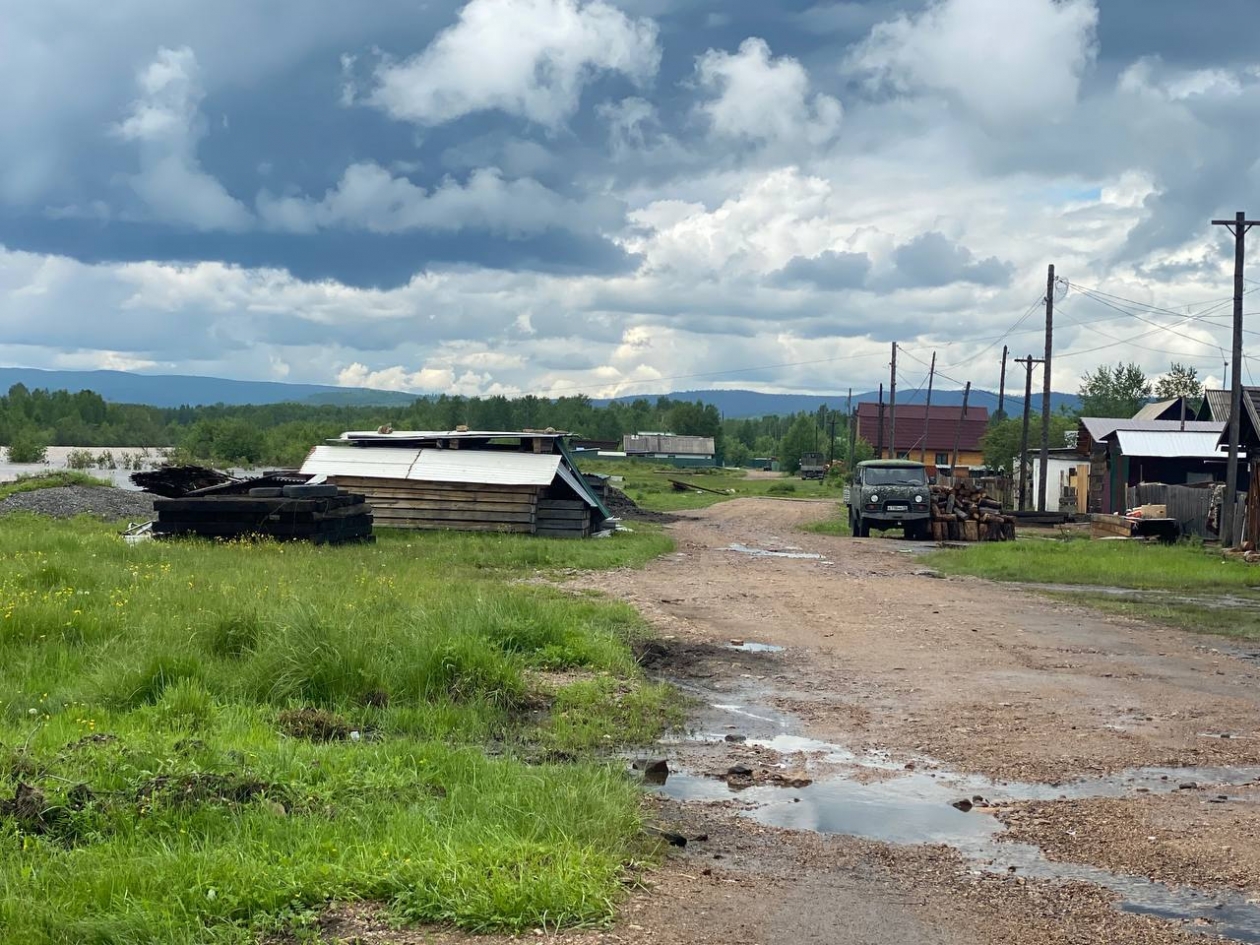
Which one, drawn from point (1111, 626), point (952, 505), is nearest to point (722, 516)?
Result: point (952, 505)

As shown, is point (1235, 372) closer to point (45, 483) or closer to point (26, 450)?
point (45, 483)

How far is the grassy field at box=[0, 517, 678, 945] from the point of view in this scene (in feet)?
16.2

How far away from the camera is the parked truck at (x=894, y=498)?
33438 millimetres

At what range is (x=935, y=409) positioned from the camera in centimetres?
11931

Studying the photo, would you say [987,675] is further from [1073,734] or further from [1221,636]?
[1221,636]

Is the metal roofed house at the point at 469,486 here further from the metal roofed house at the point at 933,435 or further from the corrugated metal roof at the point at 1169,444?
the metal roofed house at the point at 933,435

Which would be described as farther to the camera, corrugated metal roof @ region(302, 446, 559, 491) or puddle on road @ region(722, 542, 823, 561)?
corrugated metal roof @ region(302, 446, 559, 491)

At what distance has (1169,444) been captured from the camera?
46.1 metres

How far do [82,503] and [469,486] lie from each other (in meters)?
12.0

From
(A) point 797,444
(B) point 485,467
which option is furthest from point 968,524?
(A) point 797,444

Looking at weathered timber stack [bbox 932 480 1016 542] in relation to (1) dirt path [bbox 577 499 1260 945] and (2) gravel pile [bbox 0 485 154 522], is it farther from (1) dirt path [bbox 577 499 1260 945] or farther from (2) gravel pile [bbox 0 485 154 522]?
(2) gravel pile [bbox 0 485 154 522]

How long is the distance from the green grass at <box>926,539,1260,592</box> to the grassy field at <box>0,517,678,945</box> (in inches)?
443

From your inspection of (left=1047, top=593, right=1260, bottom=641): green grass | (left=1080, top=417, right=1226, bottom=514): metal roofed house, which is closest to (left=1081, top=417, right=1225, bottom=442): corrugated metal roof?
(left=1080, top=417, right=1226, bottom=514): metal roofed house

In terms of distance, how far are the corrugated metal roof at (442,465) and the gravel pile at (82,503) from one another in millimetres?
4900
